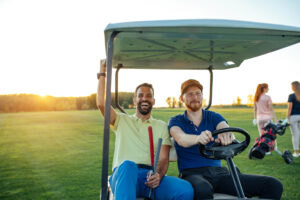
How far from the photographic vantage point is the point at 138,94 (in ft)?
9.37

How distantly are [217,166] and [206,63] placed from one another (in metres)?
1.39

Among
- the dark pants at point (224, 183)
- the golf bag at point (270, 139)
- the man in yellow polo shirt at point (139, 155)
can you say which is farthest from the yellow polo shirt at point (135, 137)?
the golf bag at point (270, 139)

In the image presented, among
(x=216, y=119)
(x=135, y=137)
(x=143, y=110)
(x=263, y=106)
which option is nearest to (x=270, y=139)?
(x=263, y=106)

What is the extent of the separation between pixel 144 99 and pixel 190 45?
0.76 meters

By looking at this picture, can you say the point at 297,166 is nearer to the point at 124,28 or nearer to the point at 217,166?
the point at 217,166

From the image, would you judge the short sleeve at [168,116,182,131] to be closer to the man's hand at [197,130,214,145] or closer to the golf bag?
the man's hand at [197,130,214,145]

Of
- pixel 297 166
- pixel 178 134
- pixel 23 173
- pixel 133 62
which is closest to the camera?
pixel 178 134

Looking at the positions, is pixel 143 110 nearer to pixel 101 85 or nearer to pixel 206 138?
pixel 101 85

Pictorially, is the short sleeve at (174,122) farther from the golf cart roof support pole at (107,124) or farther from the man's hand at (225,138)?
the golf cart roof support pole at (107,124)

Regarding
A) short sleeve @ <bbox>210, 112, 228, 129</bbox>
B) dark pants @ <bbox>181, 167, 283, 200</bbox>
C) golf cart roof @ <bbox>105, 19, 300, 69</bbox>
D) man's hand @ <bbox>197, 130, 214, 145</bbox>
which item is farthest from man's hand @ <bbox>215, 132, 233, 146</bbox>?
golf cart roof @ <bbox>105, 19, 300, 69</bbox>

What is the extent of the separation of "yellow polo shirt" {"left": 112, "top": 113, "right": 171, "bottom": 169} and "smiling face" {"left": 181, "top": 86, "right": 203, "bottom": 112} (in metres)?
0.35

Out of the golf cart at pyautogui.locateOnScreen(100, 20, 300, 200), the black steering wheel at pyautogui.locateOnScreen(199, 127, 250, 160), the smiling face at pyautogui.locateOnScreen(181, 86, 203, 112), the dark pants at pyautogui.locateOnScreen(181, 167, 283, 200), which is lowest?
the dark pants at pyautogui.locateOnScreen(181, 167, 283, 200)

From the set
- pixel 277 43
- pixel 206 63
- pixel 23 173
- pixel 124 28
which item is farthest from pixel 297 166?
pixel 23 173

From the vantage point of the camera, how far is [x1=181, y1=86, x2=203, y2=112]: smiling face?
2.75 meters
